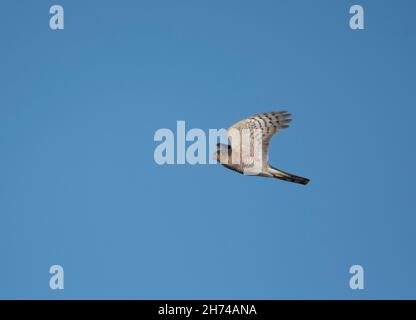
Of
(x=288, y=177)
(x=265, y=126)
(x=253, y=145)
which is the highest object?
(x=265, y=126)

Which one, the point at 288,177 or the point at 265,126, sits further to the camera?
the point at 288,177

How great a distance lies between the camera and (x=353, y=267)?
16125 millimetres

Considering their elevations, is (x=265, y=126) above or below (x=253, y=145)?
above

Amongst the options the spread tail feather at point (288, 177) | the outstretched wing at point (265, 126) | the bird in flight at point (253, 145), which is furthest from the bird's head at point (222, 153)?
the spread tail feather at point (288, 177)

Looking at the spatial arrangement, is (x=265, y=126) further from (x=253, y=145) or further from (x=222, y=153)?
(x=222, y=153)

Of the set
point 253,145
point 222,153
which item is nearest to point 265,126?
point 253,145

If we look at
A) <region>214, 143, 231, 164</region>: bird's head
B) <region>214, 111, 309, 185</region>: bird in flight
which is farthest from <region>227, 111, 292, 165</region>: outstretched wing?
<region>214, 143, 231, 164</region>: bird's head

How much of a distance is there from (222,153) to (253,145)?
1.78 ft

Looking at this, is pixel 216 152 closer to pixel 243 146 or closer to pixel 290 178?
pixel 243 146

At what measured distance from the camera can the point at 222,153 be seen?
1405 centimetres
